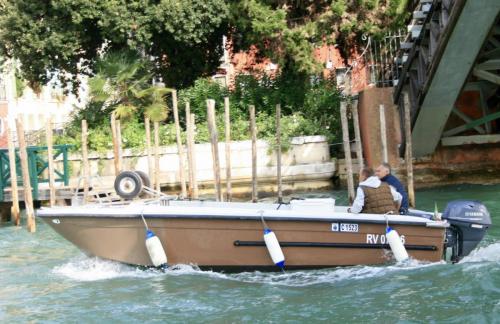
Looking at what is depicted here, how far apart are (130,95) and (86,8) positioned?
7.74ft

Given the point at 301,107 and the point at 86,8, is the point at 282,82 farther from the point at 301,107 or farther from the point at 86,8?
the point at 86,8

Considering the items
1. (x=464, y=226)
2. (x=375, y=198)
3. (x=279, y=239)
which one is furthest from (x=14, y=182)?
(x=464, y=226)

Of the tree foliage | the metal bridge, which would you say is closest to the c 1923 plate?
the metal bridge

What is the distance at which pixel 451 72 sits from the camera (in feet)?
53.5

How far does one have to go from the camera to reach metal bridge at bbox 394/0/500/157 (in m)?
14.7

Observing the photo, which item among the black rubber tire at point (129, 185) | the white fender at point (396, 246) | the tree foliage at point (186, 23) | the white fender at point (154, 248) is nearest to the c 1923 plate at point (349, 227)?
the white fender at point (396, 246)

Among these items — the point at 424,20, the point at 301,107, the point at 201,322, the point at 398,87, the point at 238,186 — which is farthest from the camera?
the point at 301,107

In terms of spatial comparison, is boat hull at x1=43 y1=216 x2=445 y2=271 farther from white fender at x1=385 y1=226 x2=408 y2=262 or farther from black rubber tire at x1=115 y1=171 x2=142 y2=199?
black rubber tire at x1=115 y1=171 x2=142 y2=199

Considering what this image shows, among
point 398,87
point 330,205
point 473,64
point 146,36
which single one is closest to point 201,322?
point 330,205

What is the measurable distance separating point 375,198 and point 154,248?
8.58 feet

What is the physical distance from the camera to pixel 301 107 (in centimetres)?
2170

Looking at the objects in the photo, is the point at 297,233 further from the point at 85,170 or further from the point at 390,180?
the point at 85,170

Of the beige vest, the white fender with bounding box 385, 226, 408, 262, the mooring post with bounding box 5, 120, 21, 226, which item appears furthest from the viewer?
the mooring post with bounding box 5, 120, 21, 226

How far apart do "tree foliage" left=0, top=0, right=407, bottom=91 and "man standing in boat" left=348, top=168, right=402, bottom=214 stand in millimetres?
10444
